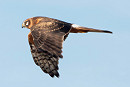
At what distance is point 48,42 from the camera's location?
14.4 meters

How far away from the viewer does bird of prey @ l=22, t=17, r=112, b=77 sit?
14219 mm

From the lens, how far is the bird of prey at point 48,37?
14219 mm

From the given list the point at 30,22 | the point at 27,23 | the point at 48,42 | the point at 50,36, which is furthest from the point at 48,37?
the point at 27,23

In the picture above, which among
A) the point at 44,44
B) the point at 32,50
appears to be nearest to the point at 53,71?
the point at 32,50

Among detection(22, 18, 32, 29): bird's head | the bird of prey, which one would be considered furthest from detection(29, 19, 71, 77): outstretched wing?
detection(22, 18, 32, 29): bird's head

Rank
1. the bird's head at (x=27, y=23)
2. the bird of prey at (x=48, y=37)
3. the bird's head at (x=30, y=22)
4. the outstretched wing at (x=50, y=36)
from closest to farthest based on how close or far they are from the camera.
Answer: the outstretched wing at (x=50, y=36) < the bird of prey at (x=48, y=37) < the bird's head at (x=30, y=22) < the bird's head at (x=27, y=23)

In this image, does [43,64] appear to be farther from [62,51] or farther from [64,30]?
[62,51]

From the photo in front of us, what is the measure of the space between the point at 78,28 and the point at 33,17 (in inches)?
91.9

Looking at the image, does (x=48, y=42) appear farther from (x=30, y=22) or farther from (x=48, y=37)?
(x=30, y=22)

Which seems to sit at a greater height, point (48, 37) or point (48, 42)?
point (48, 37)

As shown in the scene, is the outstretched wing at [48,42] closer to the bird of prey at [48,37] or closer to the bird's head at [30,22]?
the bird of prey at [48,37]

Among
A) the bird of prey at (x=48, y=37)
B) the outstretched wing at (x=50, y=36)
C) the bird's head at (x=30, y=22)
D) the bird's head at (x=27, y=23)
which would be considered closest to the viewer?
the outstretched wing at (x=50, y=36)

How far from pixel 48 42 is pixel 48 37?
40 centimetres

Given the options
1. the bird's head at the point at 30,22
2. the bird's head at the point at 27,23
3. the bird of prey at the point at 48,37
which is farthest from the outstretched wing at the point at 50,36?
the bird's head at the point at 27,23
